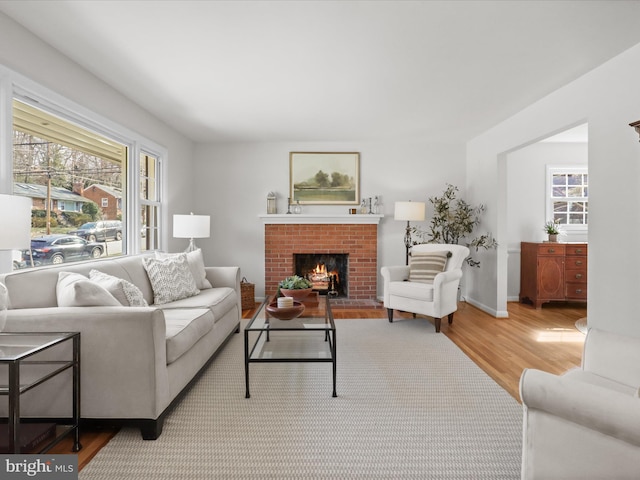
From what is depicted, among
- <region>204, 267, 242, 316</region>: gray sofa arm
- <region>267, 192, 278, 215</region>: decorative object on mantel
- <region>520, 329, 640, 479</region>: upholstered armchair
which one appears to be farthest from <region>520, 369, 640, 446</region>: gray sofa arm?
<region>267, 192, 278, 215</region>: decorative object on mantel

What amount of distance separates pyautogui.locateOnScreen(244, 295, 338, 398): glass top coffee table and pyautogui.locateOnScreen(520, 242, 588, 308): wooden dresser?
3568 mm

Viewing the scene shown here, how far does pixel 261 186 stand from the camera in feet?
19.0

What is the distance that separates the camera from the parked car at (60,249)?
2.79m

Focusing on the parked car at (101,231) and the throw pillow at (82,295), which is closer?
the throw pillow at (82,295)

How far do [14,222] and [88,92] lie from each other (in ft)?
6.56

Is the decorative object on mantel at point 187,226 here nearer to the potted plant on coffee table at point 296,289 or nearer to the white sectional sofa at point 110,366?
the potted plant on coffee table at point 296,289

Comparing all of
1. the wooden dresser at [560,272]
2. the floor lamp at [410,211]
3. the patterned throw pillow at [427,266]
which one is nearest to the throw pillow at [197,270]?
the patterned throw pillow at [427,266]

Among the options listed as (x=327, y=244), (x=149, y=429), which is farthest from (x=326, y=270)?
(x=149, y=429)

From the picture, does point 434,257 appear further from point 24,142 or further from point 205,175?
point 24,142

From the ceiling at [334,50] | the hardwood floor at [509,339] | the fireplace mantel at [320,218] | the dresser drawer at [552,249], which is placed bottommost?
the hardwood floor at [509,339]

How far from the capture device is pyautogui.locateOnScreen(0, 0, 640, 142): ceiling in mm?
2268

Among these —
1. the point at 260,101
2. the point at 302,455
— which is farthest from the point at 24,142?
the point at 302,455

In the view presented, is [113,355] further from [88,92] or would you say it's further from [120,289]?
[88,92]

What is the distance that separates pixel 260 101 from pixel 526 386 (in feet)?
11.5
